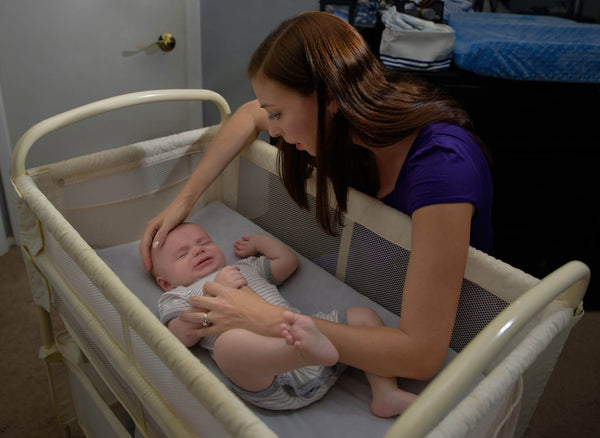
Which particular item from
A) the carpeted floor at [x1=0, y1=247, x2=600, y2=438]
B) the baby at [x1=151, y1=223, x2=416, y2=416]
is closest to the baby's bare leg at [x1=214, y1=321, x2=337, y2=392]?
the baby at [x1=151, y1=223, x2=416, y2=416]

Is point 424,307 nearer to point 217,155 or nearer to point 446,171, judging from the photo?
point 446,171

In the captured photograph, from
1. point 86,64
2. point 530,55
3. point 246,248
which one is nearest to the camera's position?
point 246,248

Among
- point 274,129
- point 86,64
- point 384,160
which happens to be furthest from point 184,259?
point 86,64

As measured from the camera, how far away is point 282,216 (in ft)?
4.38

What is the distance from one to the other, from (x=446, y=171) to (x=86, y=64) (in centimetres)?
150

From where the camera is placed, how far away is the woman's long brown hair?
0.82 m

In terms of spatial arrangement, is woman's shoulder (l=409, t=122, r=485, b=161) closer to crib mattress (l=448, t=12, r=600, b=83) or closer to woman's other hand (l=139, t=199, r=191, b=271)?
woman's other hand (l=139, t=199, r=191, b=271)

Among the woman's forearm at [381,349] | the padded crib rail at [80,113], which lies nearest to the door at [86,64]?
the padded crib rail at [80,113]

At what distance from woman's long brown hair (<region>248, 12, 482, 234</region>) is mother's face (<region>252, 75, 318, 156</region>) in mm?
12

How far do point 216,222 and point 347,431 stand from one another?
75 cm

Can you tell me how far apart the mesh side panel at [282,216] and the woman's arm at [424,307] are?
0.39 m

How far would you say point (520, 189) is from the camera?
1.83 metres

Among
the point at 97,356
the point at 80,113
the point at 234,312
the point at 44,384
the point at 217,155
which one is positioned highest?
the point at 80,113

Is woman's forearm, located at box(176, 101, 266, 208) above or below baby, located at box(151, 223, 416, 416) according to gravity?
above
